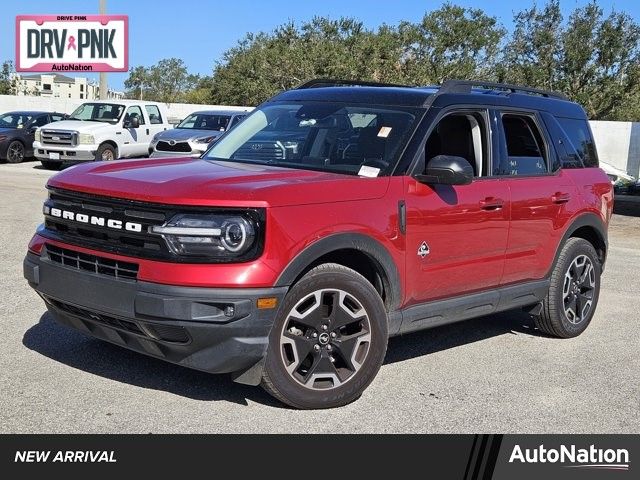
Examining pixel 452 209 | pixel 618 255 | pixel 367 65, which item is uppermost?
pixel 367 65

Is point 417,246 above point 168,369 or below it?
above

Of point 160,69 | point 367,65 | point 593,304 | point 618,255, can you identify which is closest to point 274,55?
point 367,65

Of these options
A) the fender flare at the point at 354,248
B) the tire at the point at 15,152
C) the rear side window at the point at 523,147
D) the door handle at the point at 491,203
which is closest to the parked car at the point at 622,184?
the rear side window at the point at 523,147

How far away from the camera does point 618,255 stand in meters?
11.1

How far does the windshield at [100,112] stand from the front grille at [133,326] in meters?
16.9

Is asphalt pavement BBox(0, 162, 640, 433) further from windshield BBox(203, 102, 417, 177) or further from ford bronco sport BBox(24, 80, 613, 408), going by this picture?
windshield BBox(203, 102, 417, 177)

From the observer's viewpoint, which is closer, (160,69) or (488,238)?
(488,238)

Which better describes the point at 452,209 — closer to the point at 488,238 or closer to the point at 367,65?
the point at 488,238

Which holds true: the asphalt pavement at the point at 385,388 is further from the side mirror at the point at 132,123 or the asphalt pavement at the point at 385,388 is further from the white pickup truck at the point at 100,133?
the side mirror at the point at 132,123

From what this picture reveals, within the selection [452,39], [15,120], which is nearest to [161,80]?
[452,39]

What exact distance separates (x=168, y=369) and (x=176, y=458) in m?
1.35

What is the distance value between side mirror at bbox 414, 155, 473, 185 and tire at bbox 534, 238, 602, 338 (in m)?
1.76

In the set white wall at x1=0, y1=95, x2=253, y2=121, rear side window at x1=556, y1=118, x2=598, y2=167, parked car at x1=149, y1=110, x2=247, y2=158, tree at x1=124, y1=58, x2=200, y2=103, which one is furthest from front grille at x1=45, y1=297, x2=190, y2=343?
tree at x1=124, y1=58, x2=200, y2=103

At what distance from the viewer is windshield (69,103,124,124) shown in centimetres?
2086
